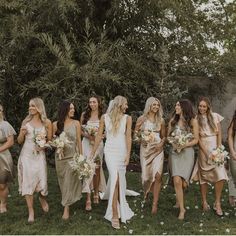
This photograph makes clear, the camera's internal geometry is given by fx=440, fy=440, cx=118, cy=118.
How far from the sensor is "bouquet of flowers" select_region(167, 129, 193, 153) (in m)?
7.22

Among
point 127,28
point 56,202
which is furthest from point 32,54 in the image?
point 56,202

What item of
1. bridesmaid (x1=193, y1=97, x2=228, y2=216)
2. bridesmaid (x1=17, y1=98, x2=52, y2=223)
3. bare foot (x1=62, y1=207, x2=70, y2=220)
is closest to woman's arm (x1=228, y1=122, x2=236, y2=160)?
bridesmaid (x1=193, y1=97, x2=228, y2=216)

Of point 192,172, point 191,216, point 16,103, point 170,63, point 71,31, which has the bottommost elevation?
point 191,216

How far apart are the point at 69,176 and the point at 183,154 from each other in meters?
1.95

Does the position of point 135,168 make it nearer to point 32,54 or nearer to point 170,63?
point 170,63

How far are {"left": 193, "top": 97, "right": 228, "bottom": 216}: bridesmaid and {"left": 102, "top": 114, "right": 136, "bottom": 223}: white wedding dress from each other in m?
1.43

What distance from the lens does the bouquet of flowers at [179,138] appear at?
722 cm

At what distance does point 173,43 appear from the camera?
12.6 m

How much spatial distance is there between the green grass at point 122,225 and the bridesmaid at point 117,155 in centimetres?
24

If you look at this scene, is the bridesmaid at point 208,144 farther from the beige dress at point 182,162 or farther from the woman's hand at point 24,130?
the woman's hand at point 24,130

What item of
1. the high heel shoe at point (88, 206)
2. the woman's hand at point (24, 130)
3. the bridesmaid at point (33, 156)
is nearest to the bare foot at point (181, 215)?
the high heel shoe at point (88, 206)

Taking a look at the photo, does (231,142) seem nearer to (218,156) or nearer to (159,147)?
(218,156)

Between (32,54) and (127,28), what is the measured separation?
274 centimetres

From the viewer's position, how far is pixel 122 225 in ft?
22.9
